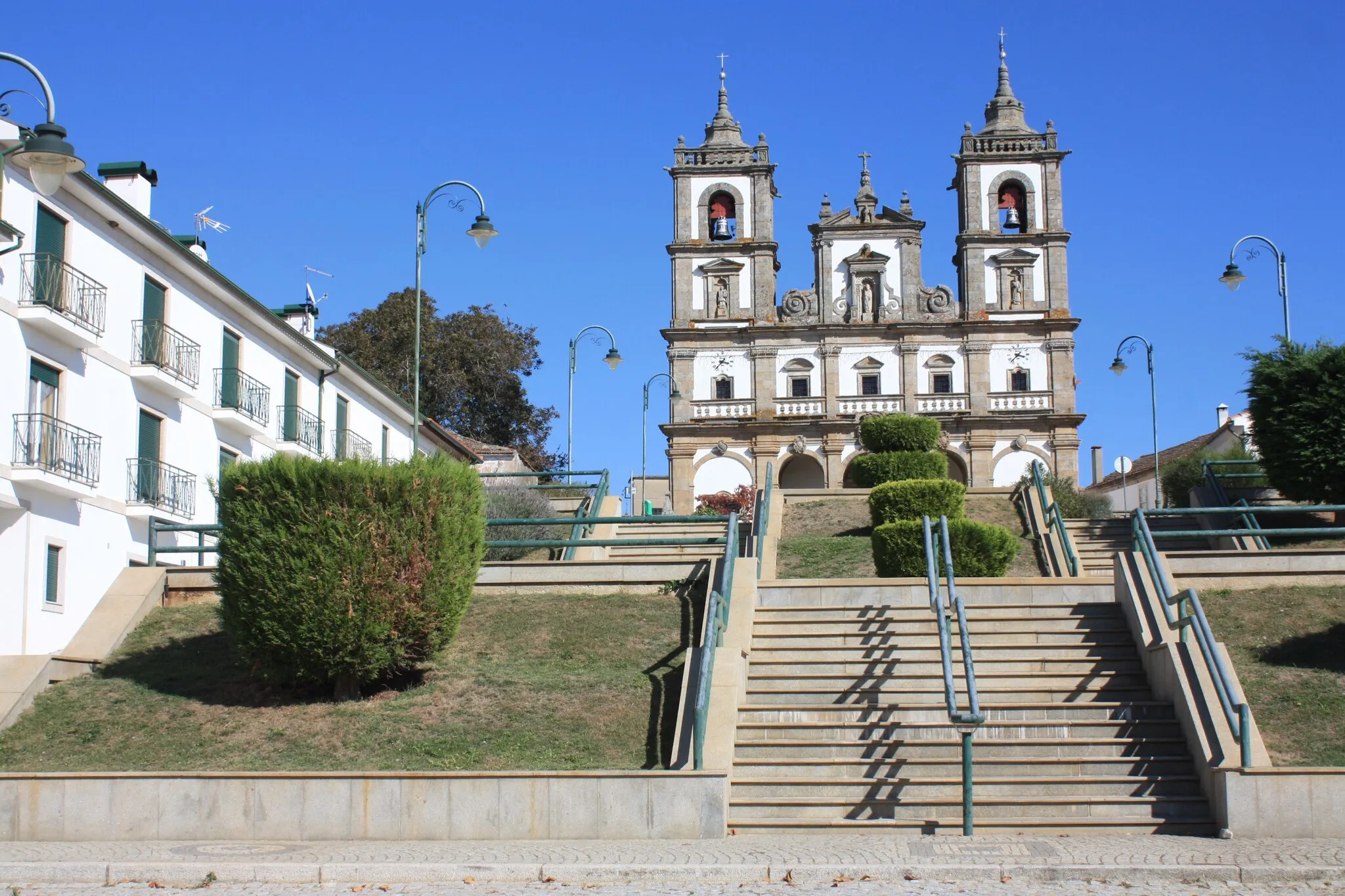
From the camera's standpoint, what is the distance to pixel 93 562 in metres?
22.7

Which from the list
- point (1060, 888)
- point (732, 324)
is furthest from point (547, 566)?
point (732, 324)

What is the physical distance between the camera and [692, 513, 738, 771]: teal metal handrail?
13.5 metres

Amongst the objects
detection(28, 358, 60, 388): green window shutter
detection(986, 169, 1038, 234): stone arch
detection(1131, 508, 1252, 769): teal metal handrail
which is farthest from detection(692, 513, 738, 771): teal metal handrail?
detection(986, 169, 1038, 234): stone arch

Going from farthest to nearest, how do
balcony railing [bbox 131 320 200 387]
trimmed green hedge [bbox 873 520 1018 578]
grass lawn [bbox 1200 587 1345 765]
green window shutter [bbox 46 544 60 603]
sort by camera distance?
balcony railing [bbox 131 320 200 387], green window shutter [bbox 46 544 60 603], trimmed green hedge [bbox 873 520 1018 578], grass lawn [bbox 1200 587 1345 765]

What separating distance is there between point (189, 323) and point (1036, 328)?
131 feet

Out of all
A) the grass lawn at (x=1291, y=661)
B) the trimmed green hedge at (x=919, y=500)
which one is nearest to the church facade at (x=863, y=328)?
the trimmed green hedge at (x=919, y=500)

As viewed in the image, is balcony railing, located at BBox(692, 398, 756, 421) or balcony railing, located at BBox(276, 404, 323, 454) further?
balcony railing, located at BBox(692, 398, 756, 421)

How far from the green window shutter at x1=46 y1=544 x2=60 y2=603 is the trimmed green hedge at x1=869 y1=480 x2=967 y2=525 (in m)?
12.9

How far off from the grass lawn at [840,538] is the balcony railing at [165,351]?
420 inches

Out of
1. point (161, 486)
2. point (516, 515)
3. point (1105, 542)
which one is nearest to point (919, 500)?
point (1105, 542)

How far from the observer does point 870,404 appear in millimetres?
59156

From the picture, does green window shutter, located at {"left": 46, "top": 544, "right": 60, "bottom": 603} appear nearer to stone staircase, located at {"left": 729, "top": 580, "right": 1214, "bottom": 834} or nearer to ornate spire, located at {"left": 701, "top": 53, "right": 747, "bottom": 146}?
stone staircase, located at {"left": 729, "top": 580, "right": 1214, "bottom": 834}

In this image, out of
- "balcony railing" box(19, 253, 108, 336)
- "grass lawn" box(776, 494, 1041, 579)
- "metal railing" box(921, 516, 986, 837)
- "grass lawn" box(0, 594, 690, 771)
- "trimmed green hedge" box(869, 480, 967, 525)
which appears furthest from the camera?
"trimmed green hedge" box(869, 480, 967, 525)

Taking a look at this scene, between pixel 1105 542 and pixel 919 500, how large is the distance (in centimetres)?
320
